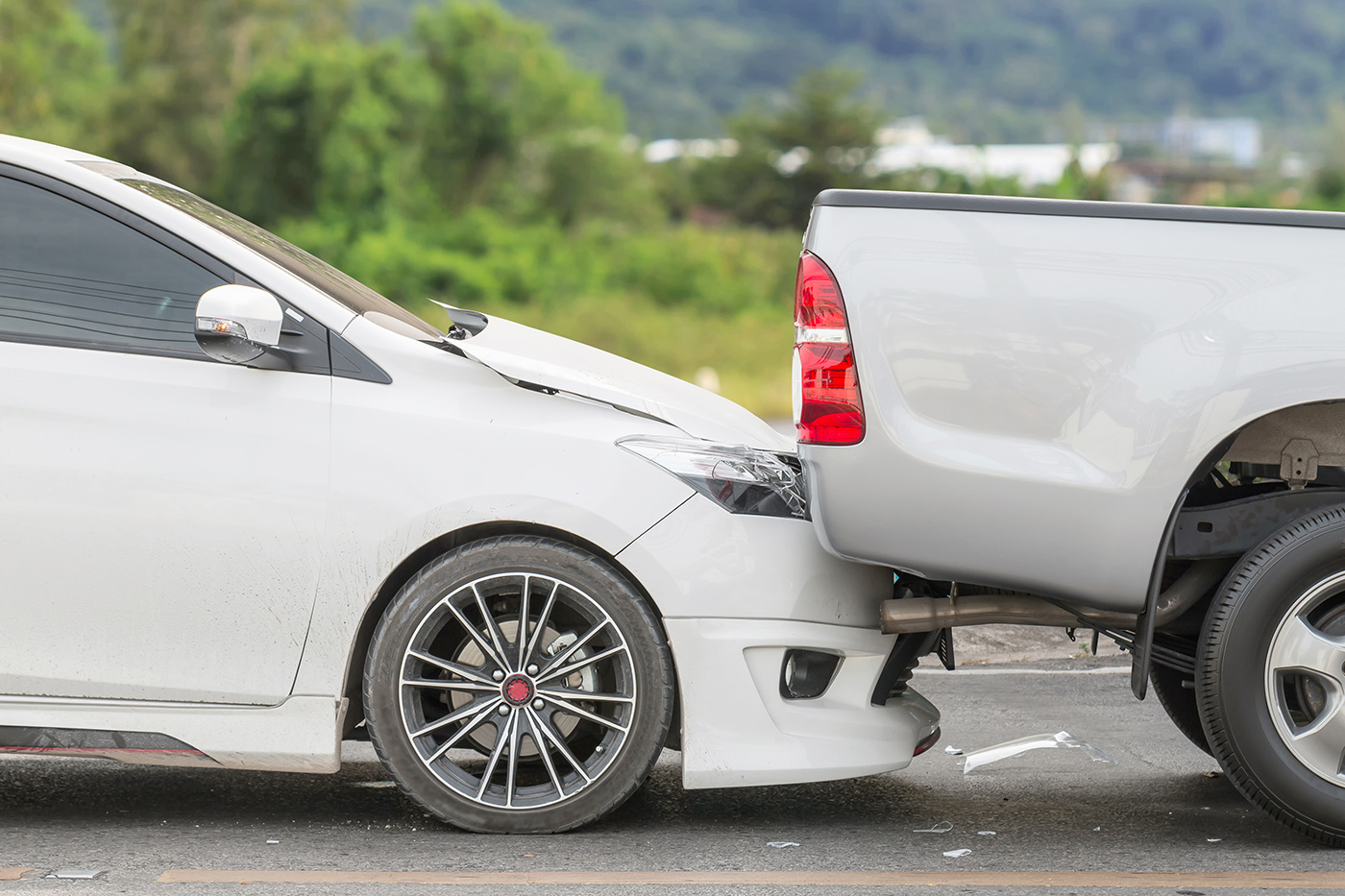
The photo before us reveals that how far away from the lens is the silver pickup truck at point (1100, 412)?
11.9 ft

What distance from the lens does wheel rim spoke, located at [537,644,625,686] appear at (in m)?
3.84

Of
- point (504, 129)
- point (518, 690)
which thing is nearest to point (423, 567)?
point (518, 690)

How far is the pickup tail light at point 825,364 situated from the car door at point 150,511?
127cm

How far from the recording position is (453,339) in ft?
14.2

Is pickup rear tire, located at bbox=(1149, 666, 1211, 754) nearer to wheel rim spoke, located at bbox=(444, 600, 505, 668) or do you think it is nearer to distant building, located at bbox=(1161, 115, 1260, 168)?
wheel rim spoke, located at bbox=(444, 600, 505, 668)

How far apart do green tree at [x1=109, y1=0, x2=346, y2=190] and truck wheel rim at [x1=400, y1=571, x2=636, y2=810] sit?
2574 inches

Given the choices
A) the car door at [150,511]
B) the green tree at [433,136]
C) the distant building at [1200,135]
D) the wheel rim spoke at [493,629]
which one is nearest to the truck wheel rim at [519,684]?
the wheel rim spoke at [493,629]

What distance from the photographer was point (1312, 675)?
12.4ft

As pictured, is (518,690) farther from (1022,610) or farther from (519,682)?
(1022,610)

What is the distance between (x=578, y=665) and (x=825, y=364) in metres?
1.02

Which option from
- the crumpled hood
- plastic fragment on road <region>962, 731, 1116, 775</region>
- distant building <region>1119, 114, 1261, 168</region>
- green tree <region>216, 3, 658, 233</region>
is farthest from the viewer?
distant building <region>1119, 114, 1261, 168</region>

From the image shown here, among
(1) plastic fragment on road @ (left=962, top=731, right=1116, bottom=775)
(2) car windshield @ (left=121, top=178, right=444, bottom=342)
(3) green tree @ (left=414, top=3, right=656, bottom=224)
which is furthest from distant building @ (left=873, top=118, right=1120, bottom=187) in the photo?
(2) car windshield @ (left=121, top=178, right=444, bottom=342)

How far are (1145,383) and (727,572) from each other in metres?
1.16

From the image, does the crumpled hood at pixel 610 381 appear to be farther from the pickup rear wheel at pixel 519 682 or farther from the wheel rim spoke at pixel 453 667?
the wheel rim spoke at pixel 453 667
